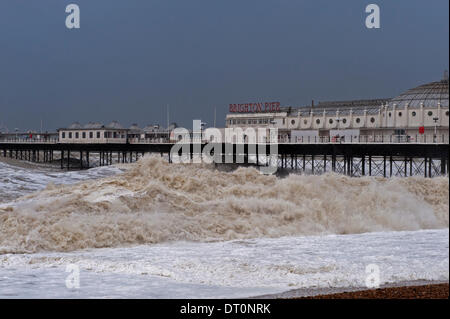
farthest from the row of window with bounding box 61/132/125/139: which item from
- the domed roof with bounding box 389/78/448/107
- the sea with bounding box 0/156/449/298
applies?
the sea with bounding box 0/156/449/298

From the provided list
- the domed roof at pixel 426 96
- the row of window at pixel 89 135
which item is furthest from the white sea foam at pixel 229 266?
the row of window at pixel 89 135

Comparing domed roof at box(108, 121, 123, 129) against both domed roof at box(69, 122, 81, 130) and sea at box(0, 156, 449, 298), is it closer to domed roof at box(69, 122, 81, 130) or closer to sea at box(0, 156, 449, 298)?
domed roof at box(69, 122, 81, 130)

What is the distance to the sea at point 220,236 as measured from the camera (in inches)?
618

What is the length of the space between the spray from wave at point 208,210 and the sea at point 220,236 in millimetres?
62

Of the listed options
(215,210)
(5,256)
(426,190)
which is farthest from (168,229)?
(426,190)

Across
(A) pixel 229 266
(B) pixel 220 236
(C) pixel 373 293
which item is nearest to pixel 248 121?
Result: (B) pixel 220 236

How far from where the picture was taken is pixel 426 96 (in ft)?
283

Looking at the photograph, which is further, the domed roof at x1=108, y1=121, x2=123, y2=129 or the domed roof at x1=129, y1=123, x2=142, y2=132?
the domed roof at x1=129, y1=123, x2=142, y2=132

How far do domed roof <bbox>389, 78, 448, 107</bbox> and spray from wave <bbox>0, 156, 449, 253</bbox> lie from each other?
55.7 meters

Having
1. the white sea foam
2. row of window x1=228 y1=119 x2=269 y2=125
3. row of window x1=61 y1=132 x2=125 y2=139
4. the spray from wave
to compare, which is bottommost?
the white sea foam

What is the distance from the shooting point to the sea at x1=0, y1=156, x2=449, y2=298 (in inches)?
618
